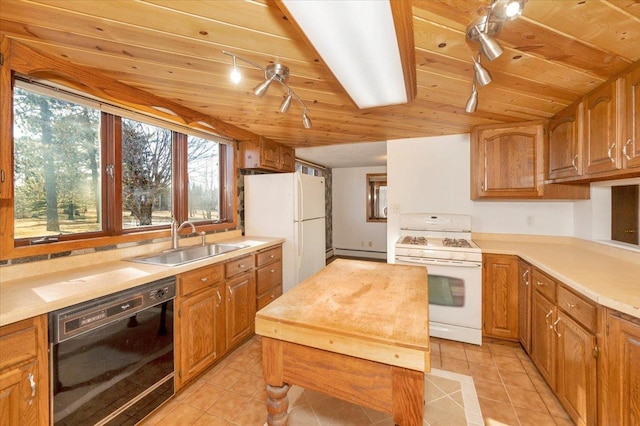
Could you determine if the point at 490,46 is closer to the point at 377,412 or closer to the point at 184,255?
the point at 377,412

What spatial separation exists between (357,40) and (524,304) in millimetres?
2441

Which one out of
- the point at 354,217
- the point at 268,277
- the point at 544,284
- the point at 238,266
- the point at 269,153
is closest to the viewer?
the point at 544,284

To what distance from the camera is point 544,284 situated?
1.86 m

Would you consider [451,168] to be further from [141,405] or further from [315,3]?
[141,405]

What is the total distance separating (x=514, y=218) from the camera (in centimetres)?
290

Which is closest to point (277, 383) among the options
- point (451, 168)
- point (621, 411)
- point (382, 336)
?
point (382, 336)

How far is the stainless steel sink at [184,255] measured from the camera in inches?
79.7

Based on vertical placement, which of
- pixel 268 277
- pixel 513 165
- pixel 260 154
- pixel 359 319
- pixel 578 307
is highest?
pixel 260 154

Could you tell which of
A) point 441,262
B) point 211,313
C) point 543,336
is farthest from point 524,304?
point 211,313

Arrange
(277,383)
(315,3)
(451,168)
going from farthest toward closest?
(451,168), (277,383), (315,3)

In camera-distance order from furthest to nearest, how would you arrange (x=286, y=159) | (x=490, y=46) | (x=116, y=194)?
(x=286, y=159) < (x=116, y=194) < (x=490, y=46)

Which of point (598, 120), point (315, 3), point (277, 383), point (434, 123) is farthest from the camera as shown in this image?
point (434, 123)

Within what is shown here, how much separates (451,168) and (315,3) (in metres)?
2.73

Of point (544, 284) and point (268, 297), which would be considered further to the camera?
point (268, 297)
